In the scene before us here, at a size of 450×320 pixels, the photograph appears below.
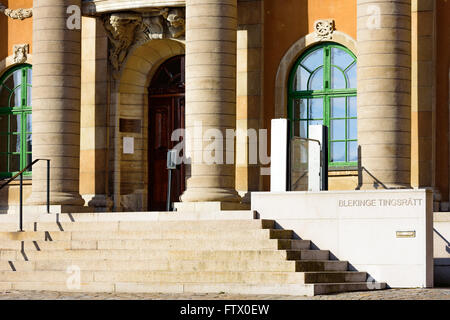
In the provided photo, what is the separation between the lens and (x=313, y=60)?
90.2 feet

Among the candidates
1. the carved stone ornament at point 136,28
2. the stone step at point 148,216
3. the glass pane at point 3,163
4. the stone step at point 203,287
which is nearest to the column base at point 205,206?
the stone step at point 148,216

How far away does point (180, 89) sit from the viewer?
29.2m

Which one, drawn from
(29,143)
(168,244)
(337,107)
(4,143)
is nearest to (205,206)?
(168,244)

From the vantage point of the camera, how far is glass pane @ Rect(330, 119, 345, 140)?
88.6 ft

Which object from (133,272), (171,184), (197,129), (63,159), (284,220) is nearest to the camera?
(133,272)

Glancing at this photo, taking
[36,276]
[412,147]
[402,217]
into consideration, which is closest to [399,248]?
[402,217]

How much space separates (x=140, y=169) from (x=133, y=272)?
8.21 m

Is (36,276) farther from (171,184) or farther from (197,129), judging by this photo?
(171,184)

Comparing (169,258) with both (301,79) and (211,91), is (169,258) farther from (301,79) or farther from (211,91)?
(301,79)

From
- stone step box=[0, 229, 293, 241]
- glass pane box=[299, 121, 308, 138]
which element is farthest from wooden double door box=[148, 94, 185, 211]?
stone step box=[0, 229, 293, 241]

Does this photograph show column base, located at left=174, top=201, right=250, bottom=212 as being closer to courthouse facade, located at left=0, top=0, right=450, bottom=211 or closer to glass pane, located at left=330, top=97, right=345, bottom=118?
courthouse facade, located at left=0, top=0, right=450, bottom=211

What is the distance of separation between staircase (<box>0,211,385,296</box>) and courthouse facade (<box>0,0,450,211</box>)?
8.10 feet

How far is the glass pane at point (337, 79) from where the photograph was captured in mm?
27141

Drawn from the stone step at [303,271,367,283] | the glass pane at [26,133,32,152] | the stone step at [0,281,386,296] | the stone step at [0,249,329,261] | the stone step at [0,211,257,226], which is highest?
the glass pane at [26,133,32,152]
